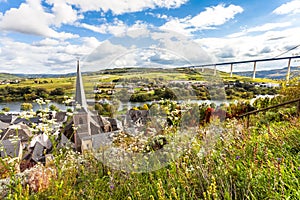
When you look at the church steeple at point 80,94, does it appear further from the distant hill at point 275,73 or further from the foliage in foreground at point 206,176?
the distant hill at point 275,73

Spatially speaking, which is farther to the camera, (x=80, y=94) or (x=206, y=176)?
(x=80, y=94)

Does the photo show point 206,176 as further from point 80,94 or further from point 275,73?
point 275,73

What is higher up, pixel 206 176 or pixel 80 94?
pixel 80 94

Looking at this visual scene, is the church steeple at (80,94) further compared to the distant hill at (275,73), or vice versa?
the distant hill at (275,73)

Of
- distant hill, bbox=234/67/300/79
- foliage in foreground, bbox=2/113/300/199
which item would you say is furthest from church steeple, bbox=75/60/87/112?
distant hill, bbox=234/67/300/79

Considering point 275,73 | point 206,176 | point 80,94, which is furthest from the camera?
point 275,73

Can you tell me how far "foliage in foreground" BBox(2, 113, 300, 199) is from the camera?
1.08 metres

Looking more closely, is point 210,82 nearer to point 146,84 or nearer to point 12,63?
point 146,84

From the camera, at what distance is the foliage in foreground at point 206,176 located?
3.53 feet

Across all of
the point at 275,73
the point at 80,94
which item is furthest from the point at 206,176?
the point at 275,73

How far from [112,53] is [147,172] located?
41.0 inches

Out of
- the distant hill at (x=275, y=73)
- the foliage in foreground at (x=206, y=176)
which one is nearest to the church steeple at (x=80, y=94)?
the foliage in foreground at (x=206, y=176)

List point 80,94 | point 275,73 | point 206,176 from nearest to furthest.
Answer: point 206,176 → point 80,94 → point 275,73

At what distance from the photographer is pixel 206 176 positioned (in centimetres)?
127
